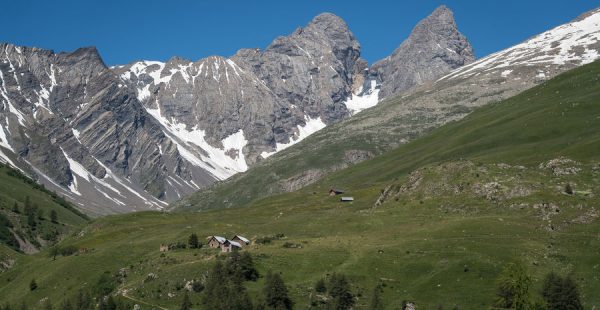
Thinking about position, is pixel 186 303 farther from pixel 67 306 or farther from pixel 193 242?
pixel 193 242

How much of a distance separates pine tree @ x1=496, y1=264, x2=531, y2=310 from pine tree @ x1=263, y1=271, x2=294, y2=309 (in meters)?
24.0

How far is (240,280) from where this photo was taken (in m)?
95.3

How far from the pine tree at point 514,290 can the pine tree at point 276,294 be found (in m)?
24.0

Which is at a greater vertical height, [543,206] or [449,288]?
[543,206]

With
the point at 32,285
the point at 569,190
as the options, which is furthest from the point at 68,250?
the point at 569,190

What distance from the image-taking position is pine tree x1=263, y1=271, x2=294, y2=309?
8769cm

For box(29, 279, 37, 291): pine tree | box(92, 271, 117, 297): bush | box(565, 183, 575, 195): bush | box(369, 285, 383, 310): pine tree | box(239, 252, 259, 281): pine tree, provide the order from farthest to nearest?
box(29, 279, 37, 291): pine tree < box(565, 183, 575, 195): bush < box(92, 271, 117, 297): bush < box(239, 252, 259, 281): pine tree < box(369, 285, 383, 310): pine tree

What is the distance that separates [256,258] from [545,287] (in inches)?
1543

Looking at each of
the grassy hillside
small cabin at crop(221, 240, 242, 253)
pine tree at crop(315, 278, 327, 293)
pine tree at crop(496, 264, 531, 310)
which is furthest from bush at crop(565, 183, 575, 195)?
small cabin at crop(221, 240, 242, 253)

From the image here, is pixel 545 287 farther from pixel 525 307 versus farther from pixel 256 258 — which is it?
pixel 256 258

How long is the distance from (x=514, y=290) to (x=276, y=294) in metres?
27.1

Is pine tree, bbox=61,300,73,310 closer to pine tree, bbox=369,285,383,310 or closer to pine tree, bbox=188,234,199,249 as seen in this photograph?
pine tree, bbox=188,234,199,249

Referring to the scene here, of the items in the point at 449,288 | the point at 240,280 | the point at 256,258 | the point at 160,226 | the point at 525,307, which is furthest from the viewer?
the point at 160,226

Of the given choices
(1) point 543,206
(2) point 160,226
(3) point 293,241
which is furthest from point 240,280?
(2) point 160,226
